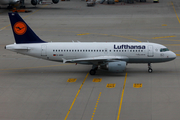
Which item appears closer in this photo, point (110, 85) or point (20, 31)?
point (110, 85)

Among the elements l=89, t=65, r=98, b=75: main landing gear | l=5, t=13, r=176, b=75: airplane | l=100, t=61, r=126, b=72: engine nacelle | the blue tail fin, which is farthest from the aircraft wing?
the blue tail fin

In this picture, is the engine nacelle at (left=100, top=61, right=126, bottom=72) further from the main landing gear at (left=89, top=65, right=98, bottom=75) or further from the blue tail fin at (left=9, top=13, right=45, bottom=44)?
the blue tail fin at (left=9, top=13, right=45, bottom=44)

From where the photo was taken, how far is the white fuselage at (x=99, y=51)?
3822cm

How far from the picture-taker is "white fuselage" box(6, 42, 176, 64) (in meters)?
38.2

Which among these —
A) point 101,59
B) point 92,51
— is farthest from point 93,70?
point 92,51

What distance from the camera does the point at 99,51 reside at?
1511 inches

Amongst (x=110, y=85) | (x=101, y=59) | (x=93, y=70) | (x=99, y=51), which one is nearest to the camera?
(x=110, y=85)

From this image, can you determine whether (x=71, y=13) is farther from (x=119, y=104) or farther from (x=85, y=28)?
(x=119, y=104)

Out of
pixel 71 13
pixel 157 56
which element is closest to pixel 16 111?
pixel 157 56

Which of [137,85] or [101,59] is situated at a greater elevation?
[101,59]

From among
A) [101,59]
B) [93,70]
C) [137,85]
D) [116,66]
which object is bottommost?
[137,85]

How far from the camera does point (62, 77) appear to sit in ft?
125

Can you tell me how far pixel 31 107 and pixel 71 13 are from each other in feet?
212

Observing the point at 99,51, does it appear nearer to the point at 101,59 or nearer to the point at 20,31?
the point at 101,59
